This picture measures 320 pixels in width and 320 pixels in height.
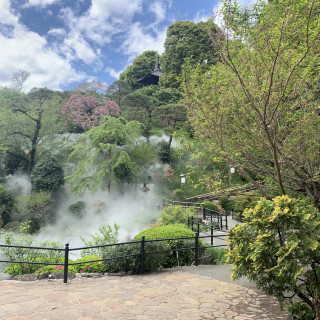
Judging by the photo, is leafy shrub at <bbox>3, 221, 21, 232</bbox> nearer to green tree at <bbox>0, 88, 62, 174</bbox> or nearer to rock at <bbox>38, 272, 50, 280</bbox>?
green tree at <bbox>0, 88, 62, 174</bbox>

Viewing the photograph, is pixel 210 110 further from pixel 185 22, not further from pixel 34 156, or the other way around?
pixel 185 22

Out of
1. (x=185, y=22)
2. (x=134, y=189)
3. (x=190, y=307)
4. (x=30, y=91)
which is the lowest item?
(x=190, y=307)

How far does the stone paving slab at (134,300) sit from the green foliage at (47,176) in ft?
54.3

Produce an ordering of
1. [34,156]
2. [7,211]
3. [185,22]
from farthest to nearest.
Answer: [185,22] → [34,156] → [7,211]

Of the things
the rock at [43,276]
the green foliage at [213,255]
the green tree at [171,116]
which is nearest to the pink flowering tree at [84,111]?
the green tree at [171,116]

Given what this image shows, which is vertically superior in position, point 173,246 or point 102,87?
point 102,87

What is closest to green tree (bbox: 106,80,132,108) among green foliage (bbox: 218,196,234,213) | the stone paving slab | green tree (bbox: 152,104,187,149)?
green tree (bbox: 152,104,187,149)

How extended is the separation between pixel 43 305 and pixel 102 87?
1286 inches

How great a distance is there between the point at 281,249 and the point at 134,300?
2.86 meters

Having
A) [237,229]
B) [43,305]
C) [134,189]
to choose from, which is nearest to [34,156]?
[134,189]

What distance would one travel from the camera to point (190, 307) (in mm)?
4805

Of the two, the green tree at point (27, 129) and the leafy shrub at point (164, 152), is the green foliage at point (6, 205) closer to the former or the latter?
the green tree at point (27, 129)

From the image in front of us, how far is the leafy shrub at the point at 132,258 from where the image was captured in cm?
689

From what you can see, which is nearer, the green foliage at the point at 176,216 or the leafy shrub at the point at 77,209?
the green foliage at the point at 176,216
